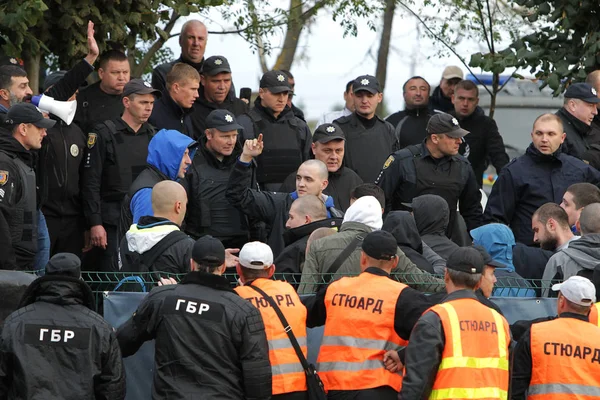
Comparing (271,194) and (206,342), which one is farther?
(271,194)

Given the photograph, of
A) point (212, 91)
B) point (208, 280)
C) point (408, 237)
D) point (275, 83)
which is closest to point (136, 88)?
point (212, 91)

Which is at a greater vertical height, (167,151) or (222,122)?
(222,122)

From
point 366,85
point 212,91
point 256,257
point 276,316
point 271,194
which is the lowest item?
point 276,316

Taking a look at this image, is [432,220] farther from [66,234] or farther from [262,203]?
[66,234]

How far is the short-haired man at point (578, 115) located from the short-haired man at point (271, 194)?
288cm

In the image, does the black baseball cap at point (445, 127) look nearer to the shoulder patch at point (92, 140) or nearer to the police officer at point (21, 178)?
the shoulder patch at point (92, 140)

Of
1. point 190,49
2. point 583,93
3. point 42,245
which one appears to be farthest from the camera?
point 190,49

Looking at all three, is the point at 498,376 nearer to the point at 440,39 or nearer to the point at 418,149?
the point at 418,149

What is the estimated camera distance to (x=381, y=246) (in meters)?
7.12

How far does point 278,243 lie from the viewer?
959cm

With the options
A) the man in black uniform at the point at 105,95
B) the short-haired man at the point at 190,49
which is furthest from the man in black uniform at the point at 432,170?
the man in black uniform at the point at 105,95

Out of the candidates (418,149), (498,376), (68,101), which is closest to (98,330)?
(498,376)

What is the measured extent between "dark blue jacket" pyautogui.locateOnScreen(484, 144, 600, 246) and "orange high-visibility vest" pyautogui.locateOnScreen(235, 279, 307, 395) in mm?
3830

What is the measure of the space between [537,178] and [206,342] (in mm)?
4767
